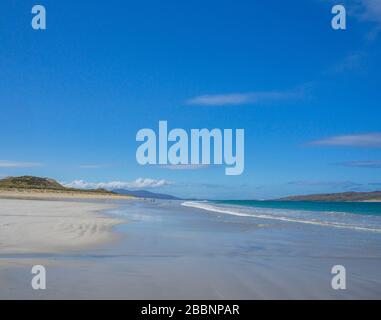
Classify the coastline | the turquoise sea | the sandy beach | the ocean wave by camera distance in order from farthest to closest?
1. the coastline
2. the turquoise sea
3. the ocean wave
4. the sandy beach

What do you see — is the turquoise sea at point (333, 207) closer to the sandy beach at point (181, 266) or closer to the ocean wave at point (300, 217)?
the ocean wave at point (300, 217)

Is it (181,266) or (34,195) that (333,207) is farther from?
(181,266)

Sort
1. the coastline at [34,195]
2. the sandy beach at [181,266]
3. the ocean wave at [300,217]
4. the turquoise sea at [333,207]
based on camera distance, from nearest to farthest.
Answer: the sandy beach at [181,266], the ocean wave at [300,217], the turquoise sea at [333,207], the coastline at [34,195]

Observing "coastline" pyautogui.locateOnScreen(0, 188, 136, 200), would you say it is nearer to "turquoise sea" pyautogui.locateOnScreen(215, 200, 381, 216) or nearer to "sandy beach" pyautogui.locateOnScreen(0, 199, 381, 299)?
"turquoise sea" pyautogui.locateOnScreen(215, 200, 381, 216)

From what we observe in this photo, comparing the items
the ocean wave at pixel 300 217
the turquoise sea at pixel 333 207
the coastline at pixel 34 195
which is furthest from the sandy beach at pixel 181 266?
the coastline at pixel 34 195

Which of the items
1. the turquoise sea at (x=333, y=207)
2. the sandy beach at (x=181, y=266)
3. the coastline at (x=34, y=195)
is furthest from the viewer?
the coastline at (x=34, y=195)

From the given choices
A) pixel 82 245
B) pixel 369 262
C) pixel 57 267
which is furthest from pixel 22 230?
pixel 369 262

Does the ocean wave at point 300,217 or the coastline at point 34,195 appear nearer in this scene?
the ocean wave at point 300,217

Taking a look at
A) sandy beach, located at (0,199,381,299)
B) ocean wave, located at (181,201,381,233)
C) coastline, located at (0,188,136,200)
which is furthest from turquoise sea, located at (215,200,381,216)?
sandy beach, located at (0,199,381,299)

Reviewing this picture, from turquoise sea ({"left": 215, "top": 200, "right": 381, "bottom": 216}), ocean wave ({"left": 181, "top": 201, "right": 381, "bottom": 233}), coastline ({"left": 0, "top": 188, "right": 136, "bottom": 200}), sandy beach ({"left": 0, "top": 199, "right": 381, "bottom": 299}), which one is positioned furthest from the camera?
coastline ({"left": 0, "top": 188, "right": 136, "bottom": 200})

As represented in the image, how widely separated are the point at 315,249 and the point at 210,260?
443cm

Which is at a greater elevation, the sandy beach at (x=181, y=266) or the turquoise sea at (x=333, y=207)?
the sandy beach at (x=181, y=266)
